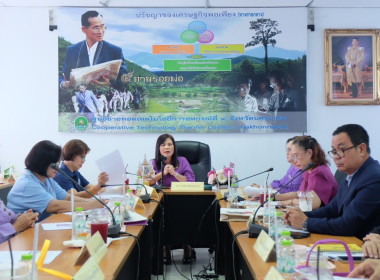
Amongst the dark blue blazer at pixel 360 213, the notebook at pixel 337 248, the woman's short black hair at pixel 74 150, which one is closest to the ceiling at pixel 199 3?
the woman's short black hair at pixel 74 150

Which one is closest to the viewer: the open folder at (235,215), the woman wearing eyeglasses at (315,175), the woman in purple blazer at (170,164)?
the open folder at (235,215)

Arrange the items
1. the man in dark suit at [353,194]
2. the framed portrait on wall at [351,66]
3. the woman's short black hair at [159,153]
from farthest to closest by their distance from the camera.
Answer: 1. the framed portrait on wall at [351,66]
2. the woman's short black hair at [159,153]
3. the man in dark suit at [353,194]

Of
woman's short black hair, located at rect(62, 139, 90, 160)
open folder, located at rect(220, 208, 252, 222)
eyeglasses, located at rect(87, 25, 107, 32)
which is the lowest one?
open folder, located at rect(220, 208, 252, 222)

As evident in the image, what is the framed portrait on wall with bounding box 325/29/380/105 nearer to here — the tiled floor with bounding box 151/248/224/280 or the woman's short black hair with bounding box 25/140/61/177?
the tiled floor with bounding box 151/248/224/280

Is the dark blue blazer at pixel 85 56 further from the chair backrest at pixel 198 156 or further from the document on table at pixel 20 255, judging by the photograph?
the document on table at pixel 20 255

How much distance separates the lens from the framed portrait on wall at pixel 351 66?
5066 mm

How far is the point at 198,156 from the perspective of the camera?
4574 millimetres

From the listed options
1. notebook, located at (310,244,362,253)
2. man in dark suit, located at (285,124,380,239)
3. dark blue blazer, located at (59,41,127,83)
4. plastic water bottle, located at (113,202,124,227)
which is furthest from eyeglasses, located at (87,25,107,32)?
notebook, located at (310,244,362,253)

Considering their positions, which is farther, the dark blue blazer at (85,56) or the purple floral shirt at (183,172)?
the dark blue blazer at (85,56)

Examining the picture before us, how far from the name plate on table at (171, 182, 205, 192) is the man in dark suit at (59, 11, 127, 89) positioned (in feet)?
6.14

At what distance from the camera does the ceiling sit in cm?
493

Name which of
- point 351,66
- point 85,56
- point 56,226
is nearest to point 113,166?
point 56,226

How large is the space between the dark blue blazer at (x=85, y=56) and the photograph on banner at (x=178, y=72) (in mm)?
12

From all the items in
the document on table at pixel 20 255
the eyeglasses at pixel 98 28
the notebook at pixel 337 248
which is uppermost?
the eyeglasses at pixel 98 28
